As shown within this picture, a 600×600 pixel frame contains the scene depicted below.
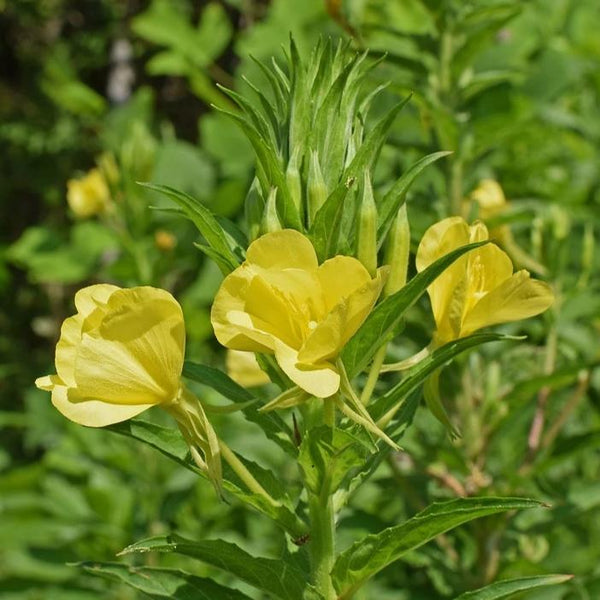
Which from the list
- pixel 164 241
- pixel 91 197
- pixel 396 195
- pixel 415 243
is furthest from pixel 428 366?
pixel 91 197

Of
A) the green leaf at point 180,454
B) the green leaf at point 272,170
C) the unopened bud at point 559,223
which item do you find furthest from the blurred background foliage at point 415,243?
the green leaf at point 180,454

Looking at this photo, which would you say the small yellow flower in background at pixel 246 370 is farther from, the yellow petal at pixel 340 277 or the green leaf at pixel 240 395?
the yellow petal at pixel 340 277

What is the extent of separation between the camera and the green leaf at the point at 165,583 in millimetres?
1026

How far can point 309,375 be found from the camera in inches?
34.7

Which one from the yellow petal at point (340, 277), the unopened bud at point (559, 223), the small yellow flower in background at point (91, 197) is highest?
the small yellow flower in background at point (91, 197)

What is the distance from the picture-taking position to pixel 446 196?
177cm

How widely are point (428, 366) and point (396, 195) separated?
18 centimetres

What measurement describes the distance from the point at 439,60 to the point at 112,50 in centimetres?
351

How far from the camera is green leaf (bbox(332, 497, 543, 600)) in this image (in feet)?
2.95

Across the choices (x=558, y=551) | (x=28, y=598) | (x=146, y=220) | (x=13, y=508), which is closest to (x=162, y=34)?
(x=146, y=220)

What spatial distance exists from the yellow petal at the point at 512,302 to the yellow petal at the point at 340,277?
187mm

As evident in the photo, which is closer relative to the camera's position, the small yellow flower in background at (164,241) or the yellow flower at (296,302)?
the yellow flower at (296,302)

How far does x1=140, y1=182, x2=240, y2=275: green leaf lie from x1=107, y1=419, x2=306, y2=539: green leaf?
0.18m

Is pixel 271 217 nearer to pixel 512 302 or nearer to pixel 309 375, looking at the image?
pixel 309 375
